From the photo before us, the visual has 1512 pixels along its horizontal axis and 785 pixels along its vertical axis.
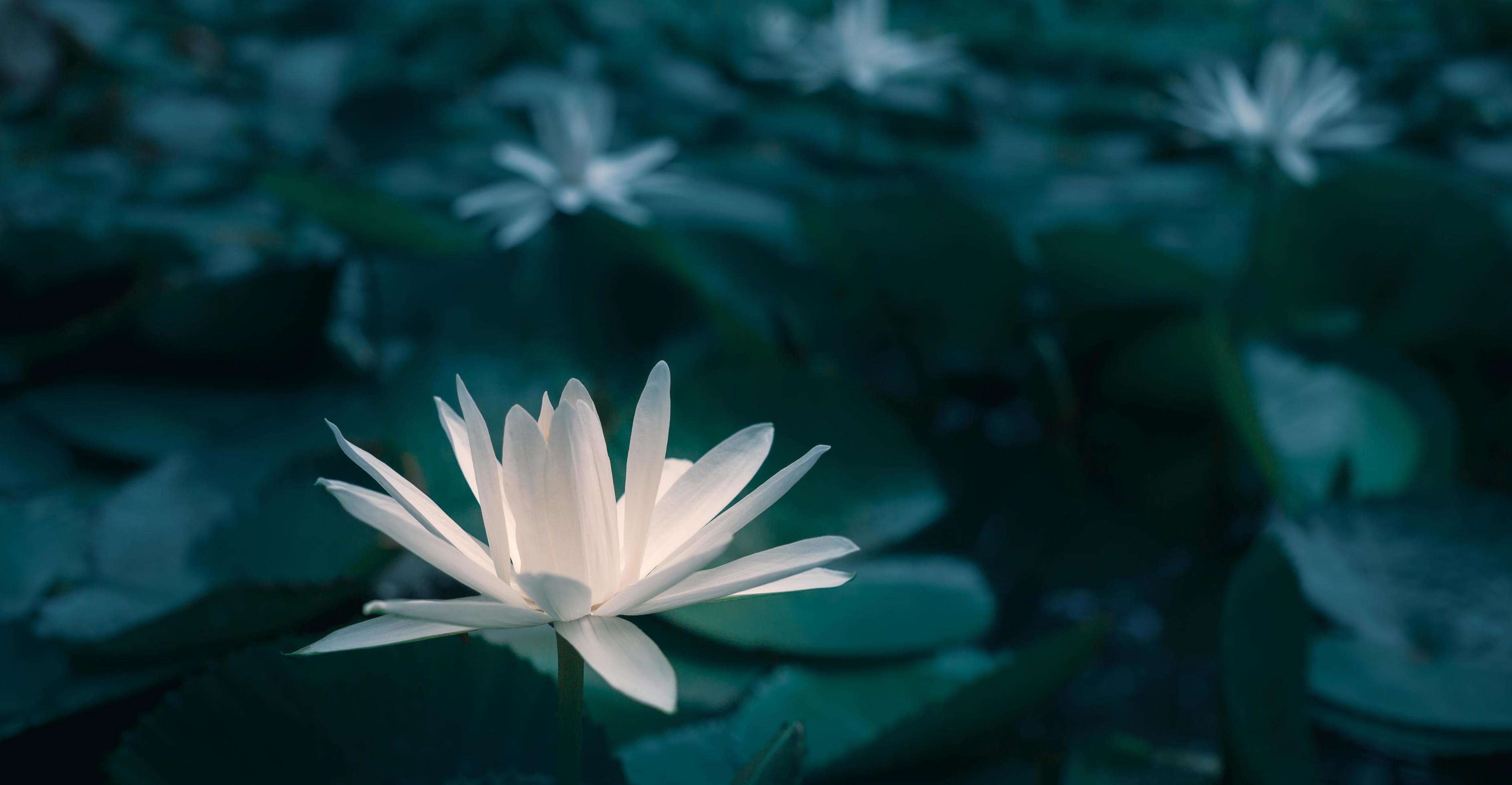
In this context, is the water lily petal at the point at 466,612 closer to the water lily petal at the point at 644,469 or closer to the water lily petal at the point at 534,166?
the water lily petal at the point at 644,469

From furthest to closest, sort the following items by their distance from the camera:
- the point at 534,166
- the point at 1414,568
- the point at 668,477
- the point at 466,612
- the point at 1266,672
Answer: the point at 534,166 < the point at 1414,568 < the point at 1266,672 < the point at 668,477 < the point at 466,612

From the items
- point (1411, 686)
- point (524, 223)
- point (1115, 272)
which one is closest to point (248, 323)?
point (524, 223)

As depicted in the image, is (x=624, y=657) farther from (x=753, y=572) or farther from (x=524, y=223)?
(x=524, y=223)

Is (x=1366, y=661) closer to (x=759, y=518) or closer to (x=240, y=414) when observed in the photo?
(x=759, y=518)

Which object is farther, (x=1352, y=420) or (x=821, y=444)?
(x=1352, y=420)

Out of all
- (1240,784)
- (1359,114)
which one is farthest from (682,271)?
(1359,114)

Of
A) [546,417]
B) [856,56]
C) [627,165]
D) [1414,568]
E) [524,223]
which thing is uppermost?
[856,56]

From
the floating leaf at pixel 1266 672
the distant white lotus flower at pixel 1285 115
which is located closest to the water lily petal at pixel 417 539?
the floating leaf at pixel 1266 672
